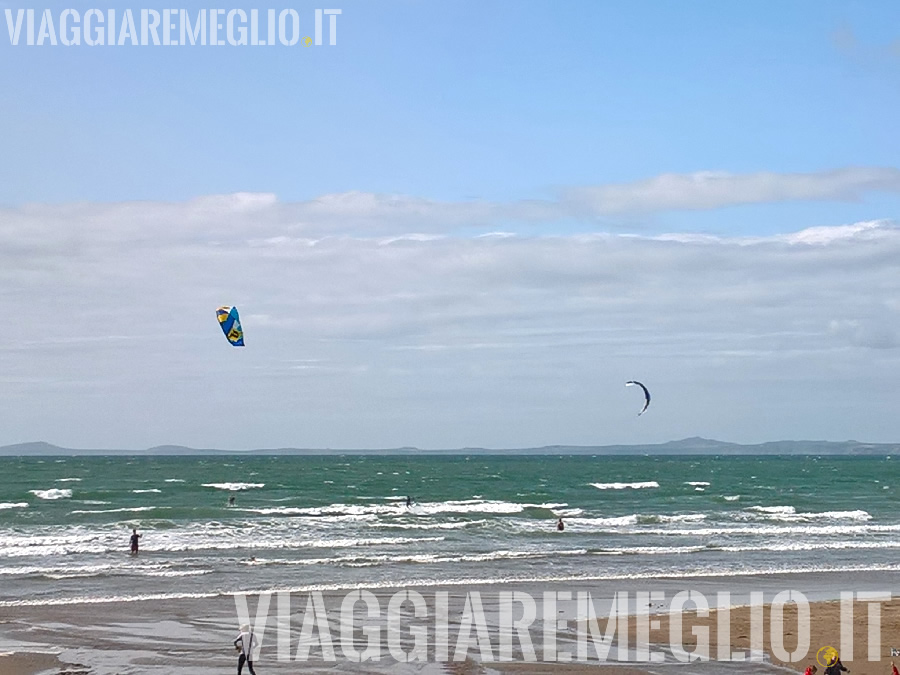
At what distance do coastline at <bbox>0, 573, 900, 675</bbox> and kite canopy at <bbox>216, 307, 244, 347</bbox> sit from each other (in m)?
6.82

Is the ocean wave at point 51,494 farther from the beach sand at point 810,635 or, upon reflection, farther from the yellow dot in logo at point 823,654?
the yellow dot in logo at point 823,654

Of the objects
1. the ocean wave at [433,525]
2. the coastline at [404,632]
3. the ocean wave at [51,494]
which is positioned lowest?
the ocean wave at [51,494]

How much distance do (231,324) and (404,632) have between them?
453 inches

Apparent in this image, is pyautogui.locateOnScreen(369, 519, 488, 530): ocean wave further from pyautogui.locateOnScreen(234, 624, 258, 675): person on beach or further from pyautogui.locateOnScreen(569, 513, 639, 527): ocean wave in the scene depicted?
pyautogui.locateOnScreen(234, 624, 258, 675): person on beach

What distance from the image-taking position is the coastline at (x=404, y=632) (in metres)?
16.5

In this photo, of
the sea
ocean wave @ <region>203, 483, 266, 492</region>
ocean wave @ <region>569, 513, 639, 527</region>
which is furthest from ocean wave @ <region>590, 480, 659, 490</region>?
ocean wave @ <region>569, 513, 639, 527</region>

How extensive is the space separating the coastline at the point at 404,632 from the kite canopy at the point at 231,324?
22.4ft

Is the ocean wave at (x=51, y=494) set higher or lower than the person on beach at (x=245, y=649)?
lower

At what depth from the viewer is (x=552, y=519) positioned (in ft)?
146

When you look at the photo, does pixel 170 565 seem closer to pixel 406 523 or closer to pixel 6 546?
pixel 6 546

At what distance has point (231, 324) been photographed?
Result: 27.7m

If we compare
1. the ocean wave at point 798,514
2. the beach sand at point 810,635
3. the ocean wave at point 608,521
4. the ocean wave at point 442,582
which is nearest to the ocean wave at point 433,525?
the ocean wave at point 608,521

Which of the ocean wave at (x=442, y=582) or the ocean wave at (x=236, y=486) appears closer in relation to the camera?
the ocean wave at (x=442, y=582)

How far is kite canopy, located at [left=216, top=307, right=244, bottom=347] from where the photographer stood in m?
27.0
